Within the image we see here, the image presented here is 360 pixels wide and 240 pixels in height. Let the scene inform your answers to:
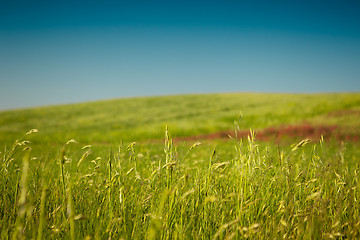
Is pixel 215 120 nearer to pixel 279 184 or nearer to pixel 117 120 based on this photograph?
pixel 117 120

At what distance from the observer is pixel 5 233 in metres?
1.81

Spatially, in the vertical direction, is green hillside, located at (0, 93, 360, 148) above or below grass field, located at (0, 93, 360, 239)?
below

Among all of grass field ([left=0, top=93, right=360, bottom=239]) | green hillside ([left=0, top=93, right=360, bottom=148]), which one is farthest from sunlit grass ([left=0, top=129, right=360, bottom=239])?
green hillside ([left=0, top=93, right=360, bottom=148])

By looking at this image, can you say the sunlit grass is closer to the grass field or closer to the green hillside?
the grass field

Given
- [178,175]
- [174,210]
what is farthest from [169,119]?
[174,210]

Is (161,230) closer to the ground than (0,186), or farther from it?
closer to the ground

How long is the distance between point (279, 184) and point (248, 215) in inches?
30.0

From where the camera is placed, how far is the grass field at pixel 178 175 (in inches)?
81.3

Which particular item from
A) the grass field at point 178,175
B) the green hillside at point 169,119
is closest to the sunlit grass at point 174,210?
the grass field at point 178,175

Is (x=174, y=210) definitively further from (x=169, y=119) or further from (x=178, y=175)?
(x=169, y=119)

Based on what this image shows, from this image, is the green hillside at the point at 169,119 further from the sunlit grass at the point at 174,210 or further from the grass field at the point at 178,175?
the sunlit grass at the point at 174,210

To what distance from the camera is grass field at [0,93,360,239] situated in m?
2.06

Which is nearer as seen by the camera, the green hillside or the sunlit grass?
the sunlit grass

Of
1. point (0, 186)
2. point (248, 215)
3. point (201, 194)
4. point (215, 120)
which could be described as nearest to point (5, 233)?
point (0, 186)
